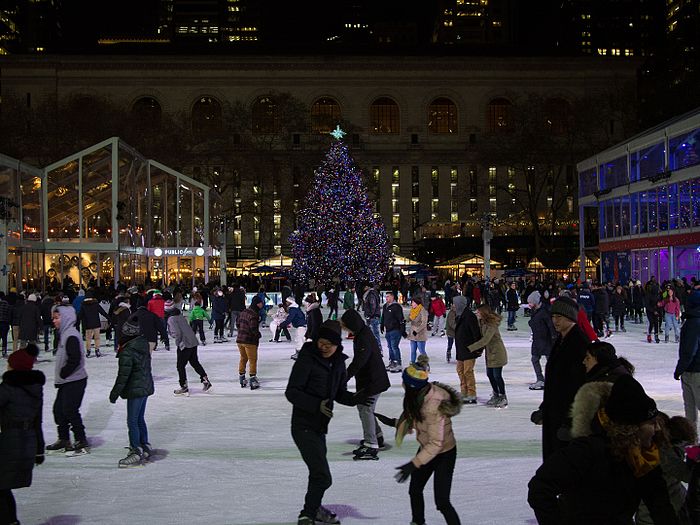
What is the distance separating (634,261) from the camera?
→ 37.8 m

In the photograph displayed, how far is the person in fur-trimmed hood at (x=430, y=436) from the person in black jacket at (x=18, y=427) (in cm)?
238

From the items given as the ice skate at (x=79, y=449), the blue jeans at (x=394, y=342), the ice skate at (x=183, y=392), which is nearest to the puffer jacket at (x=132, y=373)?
the ice skate at (x=79, y=449)

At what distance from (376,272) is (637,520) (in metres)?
34.0

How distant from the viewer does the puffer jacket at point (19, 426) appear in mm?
5227

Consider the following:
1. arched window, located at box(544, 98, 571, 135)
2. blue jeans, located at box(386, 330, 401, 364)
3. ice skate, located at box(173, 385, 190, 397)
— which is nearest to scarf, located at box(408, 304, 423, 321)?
blue jeans, located at box(386, 330, 401, 364)

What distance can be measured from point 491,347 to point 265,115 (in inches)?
2751

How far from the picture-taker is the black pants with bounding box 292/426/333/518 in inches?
219

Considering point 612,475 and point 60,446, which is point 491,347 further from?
point 612,475

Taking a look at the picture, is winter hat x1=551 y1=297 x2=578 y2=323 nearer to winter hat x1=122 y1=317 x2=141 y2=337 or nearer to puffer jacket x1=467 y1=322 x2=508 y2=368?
winter hat x1=122 y1=317 x2=141 y2=337

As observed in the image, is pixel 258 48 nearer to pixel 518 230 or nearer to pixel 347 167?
pixel 518 230

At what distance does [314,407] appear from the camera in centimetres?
559

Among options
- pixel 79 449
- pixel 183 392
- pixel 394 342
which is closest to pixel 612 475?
pixel 79 449

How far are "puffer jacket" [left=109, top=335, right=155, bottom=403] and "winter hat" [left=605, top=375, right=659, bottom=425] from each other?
539cm

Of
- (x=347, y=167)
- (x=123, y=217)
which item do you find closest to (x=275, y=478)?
(x=123, y=217)
